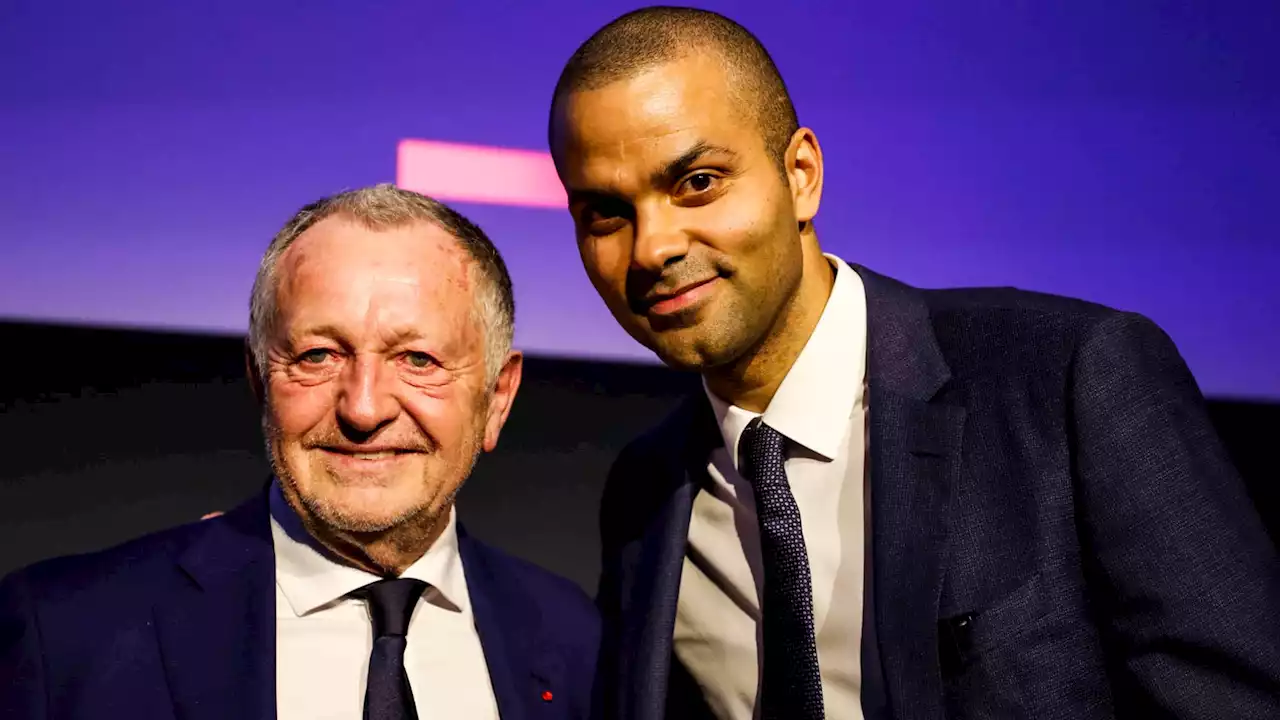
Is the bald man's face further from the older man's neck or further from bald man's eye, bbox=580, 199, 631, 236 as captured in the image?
the older man's neck

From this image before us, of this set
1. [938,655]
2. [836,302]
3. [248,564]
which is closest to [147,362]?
[248,564]

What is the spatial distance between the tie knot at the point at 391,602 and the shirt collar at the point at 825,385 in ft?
1.94

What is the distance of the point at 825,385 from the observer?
6.08 ft

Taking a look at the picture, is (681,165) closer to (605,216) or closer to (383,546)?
(605,216)

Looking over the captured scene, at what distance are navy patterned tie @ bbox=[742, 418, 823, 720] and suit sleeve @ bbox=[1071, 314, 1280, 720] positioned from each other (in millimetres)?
422

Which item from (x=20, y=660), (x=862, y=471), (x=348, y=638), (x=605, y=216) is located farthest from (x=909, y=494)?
(x=20, y=660)

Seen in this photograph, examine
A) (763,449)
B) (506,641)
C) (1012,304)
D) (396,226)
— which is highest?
(396,226)

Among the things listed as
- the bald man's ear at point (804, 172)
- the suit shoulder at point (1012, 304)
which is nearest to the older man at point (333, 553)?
the bald man's ear at point (804, 172)

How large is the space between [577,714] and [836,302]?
0.86 meters

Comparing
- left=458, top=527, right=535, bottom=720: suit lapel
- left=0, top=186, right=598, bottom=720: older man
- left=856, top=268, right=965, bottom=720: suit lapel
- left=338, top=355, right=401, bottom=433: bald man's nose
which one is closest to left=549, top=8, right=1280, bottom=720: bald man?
left=856, top=268, right=965, bottom=720: suit lapel

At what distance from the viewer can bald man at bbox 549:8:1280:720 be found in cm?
154

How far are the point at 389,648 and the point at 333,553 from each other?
0.68 ft

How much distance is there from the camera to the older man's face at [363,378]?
1.72 m

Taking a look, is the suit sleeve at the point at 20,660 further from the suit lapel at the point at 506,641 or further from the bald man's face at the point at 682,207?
the bald man's face at the point at 682,207
